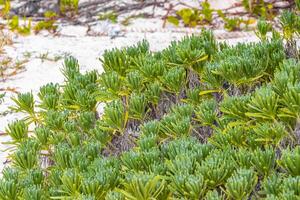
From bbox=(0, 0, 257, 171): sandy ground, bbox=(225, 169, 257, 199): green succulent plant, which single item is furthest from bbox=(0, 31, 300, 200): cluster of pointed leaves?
bbox=(0, 0, 257, 171): sandy ground

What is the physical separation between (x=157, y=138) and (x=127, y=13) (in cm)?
424

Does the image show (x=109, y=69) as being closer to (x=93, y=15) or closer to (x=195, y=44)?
(x=195, y=44)

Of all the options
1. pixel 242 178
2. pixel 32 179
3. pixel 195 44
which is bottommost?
pixel 32 179

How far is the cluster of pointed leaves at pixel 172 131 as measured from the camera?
2.28m

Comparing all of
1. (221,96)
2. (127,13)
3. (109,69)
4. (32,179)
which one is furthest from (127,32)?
(32,179)

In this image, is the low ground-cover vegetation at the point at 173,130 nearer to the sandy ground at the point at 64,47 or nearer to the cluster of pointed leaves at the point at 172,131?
the cluster of pointed leaves at the point at 172,131

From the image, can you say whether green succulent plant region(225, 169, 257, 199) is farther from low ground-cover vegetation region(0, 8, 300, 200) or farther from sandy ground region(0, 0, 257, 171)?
sandy ground region(0, 0, 257, 171)

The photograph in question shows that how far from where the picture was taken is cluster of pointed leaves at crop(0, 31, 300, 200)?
2.28m

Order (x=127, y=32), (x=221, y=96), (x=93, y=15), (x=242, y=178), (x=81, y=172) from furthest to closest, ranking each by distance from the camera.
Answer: (x=93, y=15) < (x=127, y=32) < (x=221, y=96) < (x=81, y=172) < (x=242, y=178)

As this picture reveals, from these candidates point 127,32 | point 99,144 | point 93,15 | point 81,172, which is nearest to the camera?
point 81,172

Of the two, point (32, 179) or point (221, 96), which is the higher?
point (221, 96)

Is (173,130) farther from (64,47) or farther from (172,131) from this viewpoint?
(64,47)

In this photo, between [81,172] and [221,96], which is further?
[221,96]

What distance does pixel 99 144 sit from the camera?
2920 millimetres
